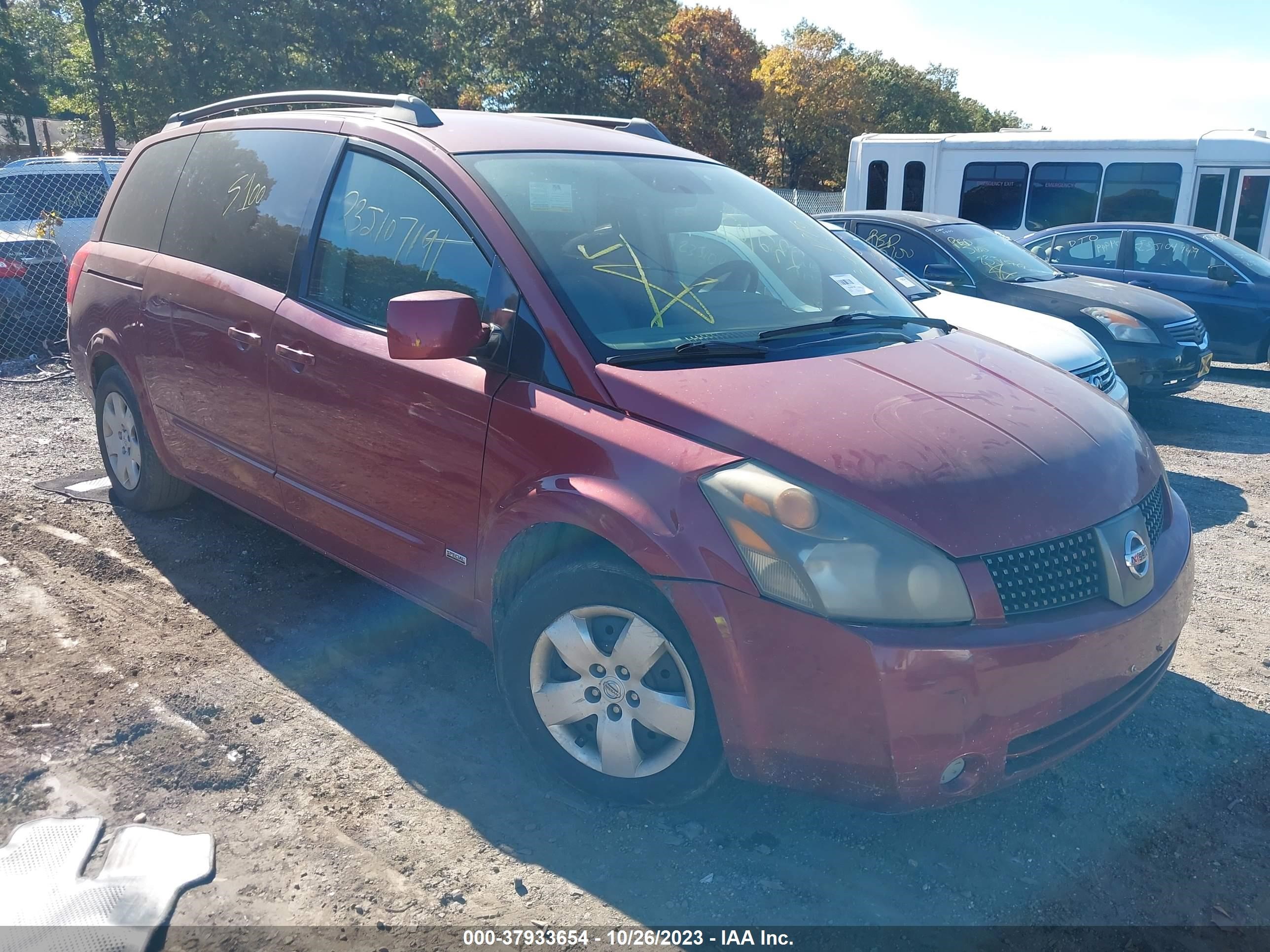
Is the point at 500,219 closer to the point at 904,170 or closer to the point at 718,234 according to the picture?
the point at 718,234

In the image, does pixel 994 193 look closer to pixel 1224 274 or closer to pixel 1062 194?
pixel 1062 194

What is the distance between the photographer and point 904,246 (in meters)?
8.80

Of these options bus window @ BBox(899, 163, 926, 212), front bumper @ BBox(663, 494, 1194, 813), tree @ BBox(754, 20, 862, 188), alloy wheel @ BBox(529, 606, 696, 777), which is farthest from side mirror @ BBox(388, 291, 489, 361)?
tree @ BBox(754, 20, 862, 188)

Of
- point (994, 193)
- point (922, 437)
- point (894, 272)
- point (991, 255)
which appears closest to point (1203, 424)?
point (991, 255)

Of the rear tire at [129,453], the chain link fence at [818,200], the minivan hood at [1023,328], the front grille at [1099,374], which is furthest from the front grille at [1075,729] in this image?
the chain link fence at [818,200]

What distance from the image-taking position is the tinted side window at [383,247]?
10.8ft

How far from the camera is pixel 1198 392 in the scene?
9602mm

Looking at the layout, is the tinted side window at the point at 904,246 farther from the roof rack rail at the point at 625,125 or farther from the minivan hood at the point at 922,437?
the minivan hood at the point at 922,437

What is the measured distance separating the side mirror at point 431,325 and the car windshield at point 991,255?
6524 millimetres

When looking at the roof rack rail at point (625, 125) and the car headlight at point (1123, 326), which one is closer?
the roof rack rail at point (625, 125)

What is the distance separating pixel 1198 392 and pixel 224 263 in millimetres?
9000

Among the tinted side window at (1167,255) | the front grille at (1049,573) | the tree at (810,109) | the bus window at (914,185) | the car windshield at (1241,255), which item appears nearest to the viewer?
the front grille at (1049,573)

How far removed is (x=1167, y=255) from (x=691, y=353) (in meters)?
9.99

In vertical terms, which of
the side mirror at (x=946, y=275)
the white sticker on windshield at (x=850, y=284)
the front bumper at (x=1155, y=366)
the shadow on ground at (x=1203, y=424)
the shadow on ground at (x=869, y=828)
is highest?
the white sticker on windshield at (x=850, y=284)
